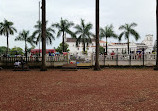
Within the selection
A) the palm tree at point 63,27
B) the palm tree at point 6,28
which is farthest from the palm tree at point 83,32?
the palm tree at point 6,28

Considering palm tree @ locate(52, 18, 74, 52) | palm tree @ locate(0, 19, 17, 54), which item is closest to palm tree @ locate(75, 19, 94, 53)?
palm tree @ locate(52, 18, 74, 52)

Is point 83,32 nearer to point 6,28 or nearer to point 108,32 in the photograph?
point 108,32

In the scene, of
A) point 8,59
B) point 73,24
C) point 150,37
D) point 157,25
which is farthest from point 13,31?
point 150,37

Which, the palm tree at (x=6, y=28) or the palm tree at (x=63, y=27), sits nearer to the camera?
the palm tree at (x=63, y=27)

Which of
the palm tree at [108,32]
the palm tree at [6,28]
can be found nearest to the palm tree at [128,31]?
the palm tree at [108,32]

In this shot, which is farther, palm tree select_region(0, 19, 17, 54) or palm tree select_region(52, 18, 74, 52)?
palm tree select_region(0, 19, 17, 54)

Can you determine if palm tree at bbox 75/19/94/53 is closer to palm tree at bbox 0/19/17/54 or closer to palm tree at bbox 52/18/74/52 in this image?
palm tree at bbox 52/18/74/52

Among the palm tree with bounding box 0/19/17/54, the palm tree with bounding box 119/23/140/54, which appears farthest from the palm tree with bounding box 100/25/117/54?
the palm tree with bounding box 0/19/17/54

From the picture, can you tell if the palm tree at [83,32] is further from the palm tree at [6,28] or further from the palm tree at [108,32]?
the palm tree at [6,28]

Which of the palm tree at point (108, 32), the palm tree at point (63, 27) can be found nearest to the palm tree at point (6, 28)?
the palm tree at point (63, 27)

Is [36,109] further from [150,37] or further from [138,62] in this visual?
[150,37]

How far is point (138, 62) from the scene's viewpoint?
1848 centimetres

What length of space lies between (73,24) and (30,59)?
22.5 m

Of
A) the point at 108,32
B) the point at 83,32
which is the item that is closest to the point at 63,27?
the point at 83,32
